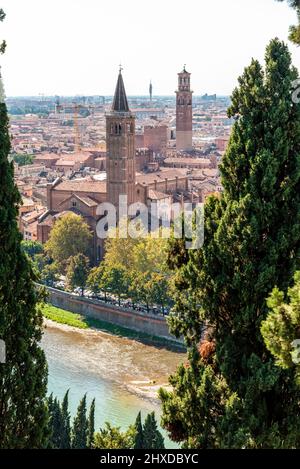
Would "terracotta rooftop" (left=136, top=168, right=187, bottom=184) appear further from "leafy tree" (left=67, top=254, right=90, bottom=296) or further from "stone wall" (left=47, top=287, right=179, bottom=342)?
"stone wall" (left=47, top=287, right=179, bottom=342)

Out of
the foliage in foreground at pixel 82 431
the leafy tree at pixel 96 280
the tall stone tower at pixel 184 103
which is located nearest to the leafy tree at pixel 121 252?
the leafy tree at pixel 96 280

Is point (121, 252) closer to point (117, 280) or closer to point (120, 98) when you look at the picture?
point (117, 280)

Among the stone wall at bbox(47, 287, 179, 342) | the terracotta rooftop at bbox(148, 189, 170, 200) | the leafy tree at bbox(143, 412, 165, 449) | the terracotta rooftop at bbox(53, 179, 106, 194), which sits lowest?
the stone wall at bbox(47, 287, 179, 342)

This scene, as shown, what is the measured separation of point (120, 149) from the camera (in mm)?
22672

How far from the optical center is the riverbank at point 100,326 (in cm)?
1664

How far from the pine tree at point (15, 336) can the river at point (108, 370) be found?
635 cm

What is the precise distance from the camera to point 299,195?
4.13m

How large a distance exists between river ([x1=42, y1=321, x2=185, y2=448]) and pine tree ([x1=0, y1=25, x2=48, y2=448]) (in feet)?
20.8

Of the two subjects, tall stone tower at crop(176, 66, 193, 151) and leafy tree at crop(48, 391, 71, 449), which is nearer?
leafy tree at crop(48, 391, 71, 449)

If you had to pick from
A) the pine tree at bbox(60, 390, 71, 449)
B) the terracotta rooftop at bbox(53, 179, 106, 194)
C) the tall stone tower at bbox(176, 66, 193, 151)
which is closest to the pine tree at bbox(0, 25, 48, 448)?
the pine tree at bbox(60, 390, 71, 449)

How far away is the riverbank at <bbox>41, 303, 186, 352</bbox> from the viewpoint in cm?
1664

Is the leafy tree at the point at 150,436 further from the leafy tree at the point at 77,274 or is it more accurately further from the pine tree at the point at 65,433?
the leafy tree at the point at 77,274

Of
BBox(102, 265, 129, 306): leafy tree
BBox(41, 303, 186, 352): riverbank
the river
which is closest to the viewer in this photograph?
the river

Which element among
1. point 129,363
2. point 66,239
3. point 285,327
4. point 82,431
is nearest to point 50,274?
point 66,239
